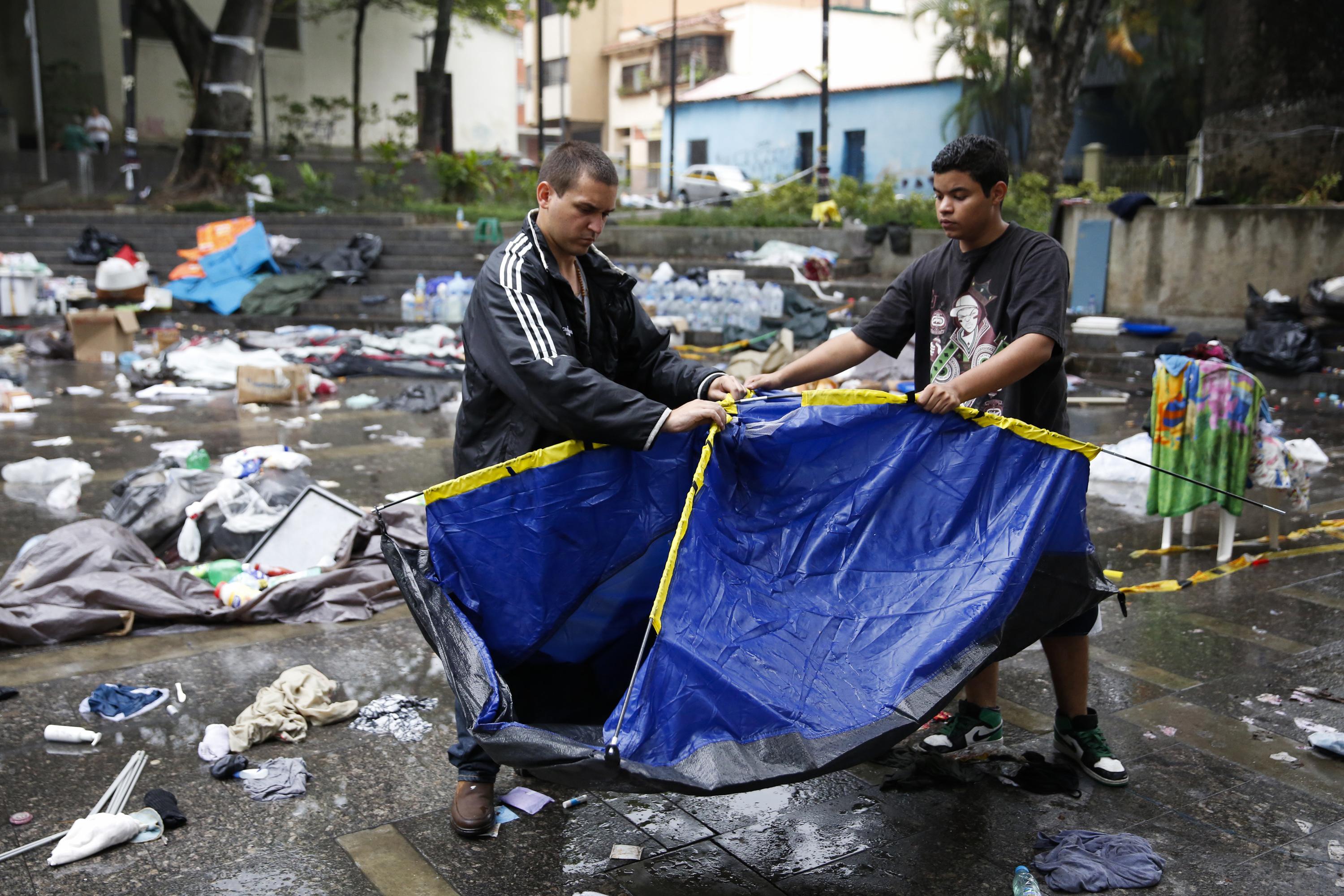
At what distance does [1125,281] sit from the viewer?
12031mm

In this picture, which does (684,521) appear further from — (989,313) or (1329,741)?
(1329,741)

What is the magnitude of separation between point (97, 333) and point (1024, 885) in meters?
12.4

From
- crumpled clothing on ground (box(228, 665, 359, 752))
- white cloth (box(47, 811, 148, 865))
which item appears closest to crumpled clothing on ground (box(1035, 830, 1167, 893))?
crumpled clothing on ground (box(228, 665, 359, 752))

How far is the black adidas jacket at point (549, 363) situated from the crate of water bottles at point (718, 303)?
9788 mm

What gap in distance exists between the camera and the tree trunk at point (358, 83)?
87.0ft

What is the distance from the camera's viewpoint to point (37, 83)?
69.8 ft

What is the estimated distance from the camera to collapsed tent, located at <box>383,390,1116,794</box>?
8.71ft

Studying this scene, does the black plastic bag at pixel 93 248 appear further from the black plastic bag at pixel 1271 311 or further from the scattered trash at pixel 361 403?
the black plastic bag at pixel 1271 311

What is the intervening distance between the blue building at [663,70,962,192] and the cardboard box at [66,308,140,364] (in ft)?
56.7

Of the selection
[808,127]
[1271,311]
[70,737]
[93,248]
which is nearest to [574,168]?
[70,737]

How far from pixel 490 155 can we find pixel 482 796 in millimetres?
20507

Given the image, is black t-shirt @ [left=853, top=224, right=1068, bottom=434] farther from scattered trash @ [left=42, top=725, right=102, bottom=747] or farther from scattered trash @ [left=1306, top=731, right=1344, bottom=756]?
scattered trash @ [left=42, top=725, right=102, bottom=747]

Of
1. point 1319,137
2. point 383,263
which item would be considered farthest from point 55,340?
point 1319,137

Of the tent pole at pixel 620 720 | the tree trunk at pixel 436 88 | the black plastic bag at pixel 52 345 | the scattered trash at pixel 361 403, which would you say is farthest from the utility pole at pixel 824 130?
the tent pole at pixel 620 720
